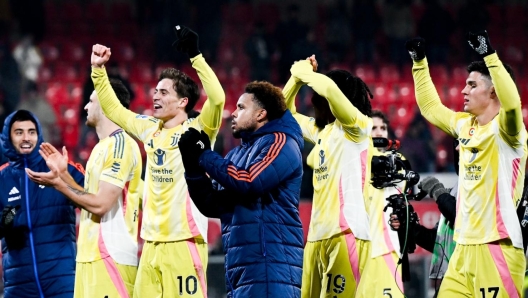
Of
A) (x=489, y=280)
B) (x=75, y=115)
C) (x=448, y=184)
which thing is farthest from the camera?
(x=75, y=115)

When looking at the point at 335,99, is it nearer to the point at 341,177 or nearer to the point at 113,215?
the point at 341,177

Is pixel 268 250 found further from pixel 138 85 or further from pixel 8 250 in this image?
pixel 138 85

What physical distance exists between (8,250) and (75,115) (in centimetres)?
846

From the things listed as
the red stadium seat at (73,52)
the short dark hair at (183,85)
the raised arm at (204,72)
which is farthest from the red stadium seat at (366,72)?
the raised arm at (204,72)

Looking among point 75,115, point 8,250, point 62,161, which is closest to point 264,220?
point 62,161

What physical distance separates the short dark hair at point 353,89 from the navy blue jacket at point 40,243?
224 centimetres

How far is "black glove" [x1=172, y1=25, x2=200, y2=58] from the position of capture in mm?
6574

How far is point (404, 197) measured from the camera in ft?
21.8

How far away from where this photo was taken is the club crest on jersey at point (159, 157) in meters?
7.00

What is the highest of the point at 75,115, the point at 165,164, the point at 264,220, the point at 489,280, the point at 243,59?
the point at 243,59

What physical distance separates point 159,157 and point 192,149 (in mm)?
1436

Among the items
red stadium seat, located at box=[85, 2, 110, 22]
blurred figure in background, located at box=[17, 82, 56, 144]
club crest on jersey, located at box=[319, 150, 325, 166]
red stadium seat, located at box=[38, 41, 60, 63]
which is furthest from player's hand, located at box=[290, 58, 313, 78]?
red stadium seat, located at box=[85, 2, 110, 22]

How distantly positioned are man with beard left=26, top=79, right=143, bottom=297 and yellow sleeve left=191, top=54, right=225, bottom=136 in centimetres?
78

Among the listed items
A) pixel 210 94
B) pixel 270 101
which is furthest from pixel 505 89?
pixel 210 94
